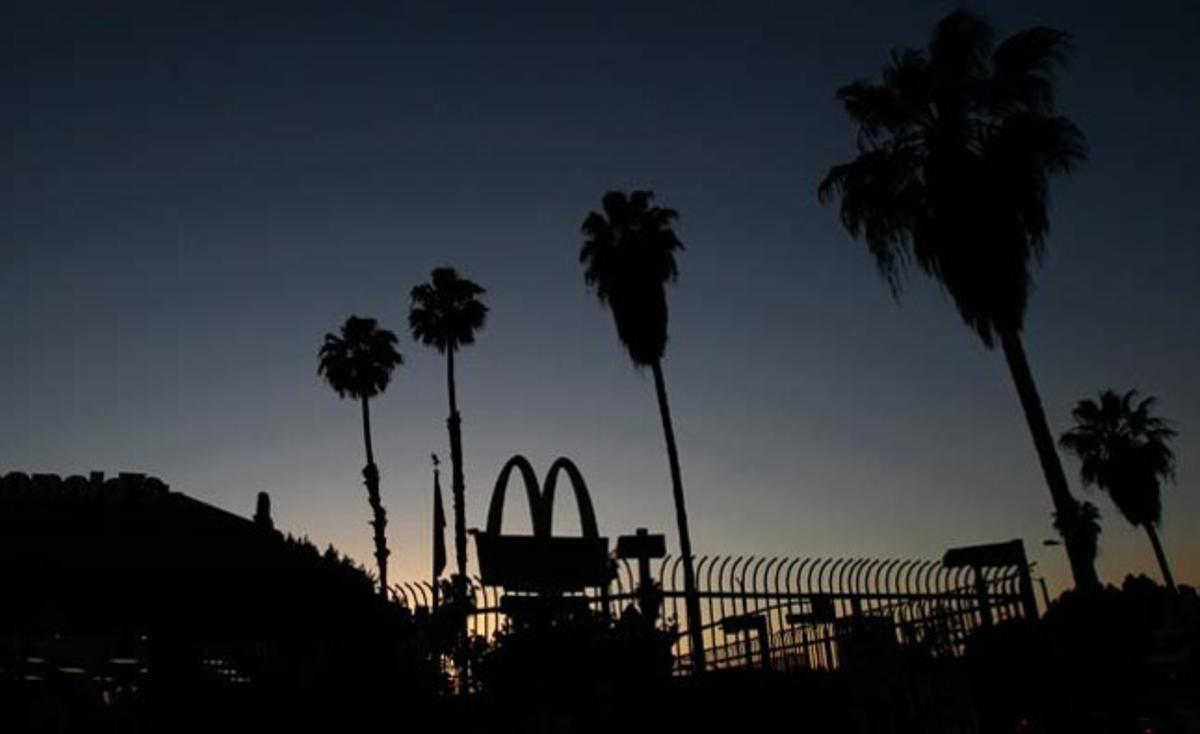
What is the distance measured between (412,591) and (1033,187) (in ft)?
46.5

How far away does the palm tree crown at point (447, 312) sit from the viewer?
43.7 m

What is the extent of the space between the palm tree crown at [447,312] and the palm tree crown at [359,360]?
6.60 meters

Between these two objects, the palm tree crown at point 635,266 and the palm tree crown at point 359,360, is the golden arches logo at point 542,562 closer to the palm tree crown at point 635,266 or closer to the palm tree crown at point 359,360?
the palm tree crown at point 635,266

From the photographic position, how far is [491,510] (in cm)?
1496

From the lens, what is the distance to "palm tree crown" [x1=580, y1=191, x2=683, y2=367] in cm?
3103

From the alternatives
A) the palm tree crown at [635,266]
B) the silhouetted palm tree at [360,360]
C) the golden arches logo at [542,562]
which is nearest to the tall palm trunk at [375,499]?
the silhouetted palm tree at [360,360]

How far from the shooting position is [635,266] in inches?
1252

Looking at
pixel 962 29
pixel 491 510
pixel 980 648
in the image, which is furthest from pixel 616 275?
pixel 980 648

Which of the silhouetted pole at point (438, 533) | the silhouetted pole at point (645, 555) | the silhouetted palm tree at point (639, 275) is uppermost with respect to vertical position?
the silhouetted palm tree at point (639, 275)

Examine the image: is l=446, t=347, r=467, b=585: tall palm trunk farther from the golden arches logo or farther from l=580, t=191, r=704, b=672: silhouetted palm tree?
the golden arches logo

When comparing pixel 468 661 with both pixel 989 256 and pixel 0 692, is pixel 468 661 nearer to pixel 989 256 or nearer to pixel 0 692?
pixel 0 692

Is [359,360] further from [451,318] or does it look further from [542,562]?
[542,562]

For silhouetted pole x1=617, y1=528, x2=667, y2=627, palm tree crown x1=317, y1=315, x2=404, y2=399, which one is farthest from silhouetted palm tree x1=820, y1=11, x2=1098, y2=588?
palm tree crown x1=317, y1=315, x2=404, y2=399

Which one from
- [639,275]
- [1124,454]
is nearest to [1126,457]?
[1124,454]
